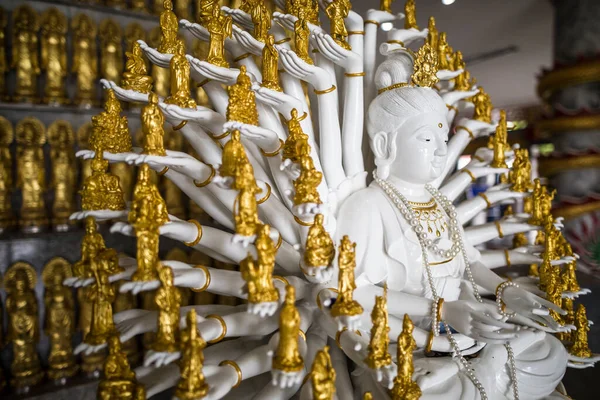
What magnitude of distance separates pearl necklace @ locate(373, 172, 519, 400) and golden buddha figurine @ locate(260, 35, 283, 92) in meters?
0.56

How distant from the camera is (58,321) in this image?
2459 mm

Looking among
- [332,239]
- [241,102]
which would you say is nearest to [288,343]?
[332,239]

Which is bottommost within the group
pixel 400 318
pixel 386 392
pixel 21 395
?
pixel 21 395

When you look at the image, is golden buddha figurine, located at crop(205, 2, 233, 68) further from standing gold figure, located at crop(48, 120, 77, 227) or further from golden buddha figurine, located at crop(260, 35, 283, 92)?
standing gold figure, located at crop(48, 120, 77, 227)

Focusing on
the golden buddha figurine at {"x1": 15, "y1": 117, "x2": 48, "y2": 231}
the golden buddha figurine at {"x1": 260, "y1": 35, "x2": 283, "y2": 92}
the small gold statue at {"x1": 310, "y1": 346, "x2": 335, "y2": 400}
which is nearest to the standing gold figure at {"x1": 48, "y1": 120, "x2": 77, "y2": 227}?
the golden buddha figurine at {"x1": 15, "y1": 117, "x2": 48, "y2": 231}

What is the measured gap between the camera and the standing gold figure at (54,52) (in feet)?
8.48

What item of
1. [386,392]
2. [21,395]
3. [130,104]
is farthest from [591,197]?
[21,395]

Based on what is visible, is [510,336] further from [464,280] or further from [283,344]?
[283,344]

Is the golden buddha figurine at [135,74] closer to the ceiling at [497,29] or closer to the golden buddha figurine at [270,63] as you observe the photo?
the golden buddha figurine at [270,63]

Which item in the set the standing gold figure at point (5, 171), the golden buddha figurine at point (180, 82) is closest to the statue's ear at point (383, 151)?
the golden buddha figurine at point (180, 82)

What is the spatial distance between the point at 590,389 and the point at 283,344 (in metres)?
1.63

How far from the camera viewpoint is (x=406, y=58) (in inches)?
65.6

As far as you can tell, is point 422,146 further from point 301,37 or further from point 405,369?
point 405,369

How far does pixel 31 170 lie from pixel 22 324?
80 centimetres
